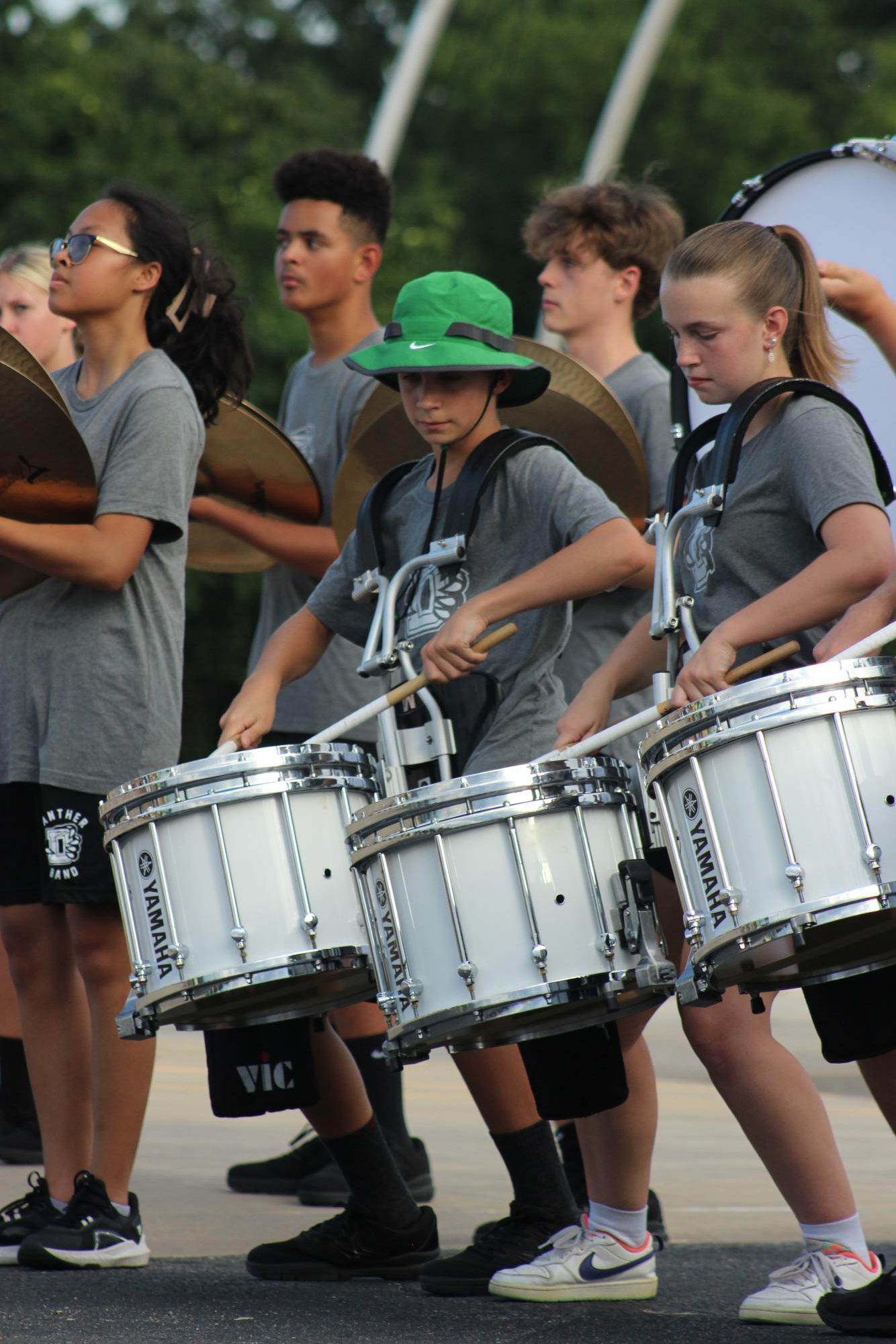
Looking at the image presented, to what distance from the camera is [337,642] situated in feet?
16.6

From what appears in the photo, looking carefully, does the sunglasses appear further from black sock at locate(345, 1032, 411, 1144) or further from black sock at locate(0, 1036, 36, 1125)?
black sock at locate(0, 1036, 36, 1125)

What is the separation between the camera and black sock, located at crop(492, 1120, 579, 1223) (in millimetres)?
3939

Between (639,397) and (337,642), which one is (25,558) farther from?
(639,397)

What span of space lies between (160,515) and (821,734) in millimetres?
1745

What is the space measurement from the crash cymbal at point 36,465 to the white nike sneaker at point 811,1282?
2.02 m

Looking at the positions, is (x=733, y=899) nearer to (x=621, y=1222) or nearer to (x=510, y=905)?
(x=510, y=905)

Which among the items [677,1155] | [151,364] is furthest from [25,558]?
[677,1155]

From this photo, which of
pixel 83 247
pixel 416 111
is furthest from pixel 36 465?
pixel 416 111

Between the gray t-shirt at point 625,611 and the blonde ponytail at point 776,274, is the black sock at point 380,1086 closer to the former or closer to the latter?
the gray t-shirt at point 625,611

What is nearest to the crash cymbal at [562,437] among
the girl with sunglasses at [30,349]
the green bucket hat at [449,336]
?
the green bucket hat at [449,336]

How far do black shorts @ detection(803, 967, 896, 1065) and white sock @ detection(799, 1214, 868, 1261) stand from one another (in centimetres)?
49

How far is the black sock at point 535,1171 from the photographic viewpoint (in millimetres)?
Result: 3939

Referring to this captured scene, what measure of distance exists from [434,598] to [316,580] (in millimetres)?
1233

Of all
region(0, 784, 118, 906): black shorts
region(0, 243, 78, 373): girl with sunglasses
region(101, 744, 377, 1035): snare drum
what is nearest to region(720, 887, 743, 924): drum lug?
region(101, 744, 377, 1035): snare drum
